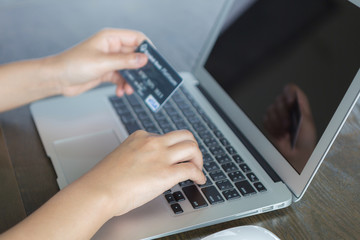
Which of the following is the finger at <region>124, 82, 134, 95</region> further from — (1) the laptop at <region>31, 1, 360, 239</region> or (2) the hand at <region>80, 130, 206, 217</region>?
(2) the hand at <region>80, 130, 206, 217</region>

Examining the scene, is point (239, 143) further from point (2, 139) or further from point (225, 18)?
point (2, 139)

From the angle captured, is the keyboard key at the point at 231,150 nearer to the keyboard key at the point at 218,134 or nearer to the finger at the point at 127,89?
the keyboard key at the point at 218,134

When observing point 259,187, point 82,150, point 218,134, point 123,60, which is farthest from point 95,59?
point 259,187

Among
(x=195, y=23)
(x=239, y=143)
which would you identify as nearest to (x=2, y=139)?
(x=239, y=143)

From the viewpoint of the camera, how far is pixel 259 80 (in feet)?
2.64

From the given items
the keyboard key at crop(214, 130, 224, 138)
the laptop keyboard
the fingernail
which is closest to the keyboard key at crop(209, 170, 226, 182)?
the laptop keyboard

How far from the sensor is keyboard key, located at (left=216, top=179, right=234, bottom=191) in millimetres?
684

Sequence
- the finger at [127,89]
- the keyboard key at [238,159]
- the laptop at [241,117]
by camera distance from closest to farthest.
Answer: the laptop at [241,117], the keyboard key at [238,159], the finger at [127,89]

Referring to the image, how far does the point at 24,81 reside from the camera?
0.78 metres

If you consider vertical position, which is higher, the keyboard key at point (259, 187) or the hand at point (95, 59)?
the hand at point (95, 59)

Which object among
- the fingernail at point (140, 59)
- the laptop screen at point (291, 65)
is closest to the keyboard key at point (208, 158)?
the laptop screen at point (291, 65)

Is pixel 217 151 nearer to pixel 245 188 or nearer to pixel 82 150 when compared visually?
pixel 245 188

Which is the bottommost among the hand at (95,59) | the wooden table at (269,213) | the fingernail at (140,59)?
the wooden table at (269,213)

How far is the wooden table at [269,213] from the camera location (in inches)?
25.4
